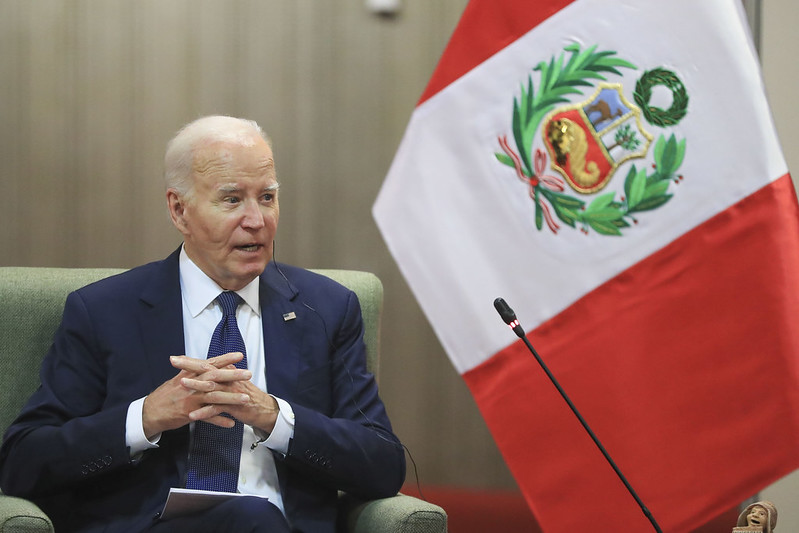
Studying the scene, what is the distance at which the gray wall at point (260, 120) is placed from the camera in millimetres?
2633

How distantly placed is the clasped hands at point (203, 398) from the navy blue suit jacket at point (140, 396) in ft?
0.26

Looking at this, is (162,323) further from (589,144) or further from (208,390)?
(589,144)

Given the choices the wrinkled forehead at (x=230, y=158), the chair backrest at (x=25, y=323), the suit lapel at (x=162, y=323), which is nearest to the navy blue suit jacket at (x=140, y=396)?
the suit lapel at (x=162, y=323)

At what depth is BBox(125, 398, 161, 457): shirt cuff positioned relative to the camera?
174 cm

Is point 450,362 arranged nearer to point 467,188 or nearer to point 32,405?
point 467,188

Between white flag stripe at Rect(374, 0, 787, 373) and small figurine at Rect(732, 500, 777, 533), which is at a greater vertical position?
white flag stripe at Rect(374, 0, 787, 373)

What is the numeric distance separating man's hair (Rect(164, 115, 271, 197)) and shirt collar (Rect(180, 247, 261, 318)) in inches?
7.2

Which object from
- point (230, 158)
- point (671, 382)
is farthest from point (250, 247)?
point (671, 382)

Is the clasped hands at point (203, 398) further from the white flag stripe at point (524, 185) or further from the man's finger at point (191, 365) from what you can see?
the white flag stripe at point (524, 185)

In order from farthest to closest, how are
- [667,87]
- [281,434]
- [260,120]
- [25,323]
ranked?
1. [260,120]
2. [667,87]
3. [25,323]
4. [281,434]

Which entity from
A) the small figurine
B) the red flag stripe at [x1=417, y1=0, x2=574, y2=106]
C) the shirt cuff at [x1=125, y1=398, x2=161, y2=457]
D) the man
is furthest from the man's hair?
the small figurine

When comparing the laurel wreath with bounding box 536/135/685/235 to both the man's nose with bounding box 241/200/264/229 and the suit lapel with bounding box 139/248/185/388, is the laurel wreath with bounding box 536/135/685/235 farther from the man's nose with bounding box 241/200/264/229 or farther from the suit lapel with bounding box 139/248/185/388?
the suit lapel with bounding box 139/248/185/388

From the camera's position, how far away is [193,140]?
6.36 feet

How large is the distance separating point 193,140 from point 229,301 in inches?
15.2
